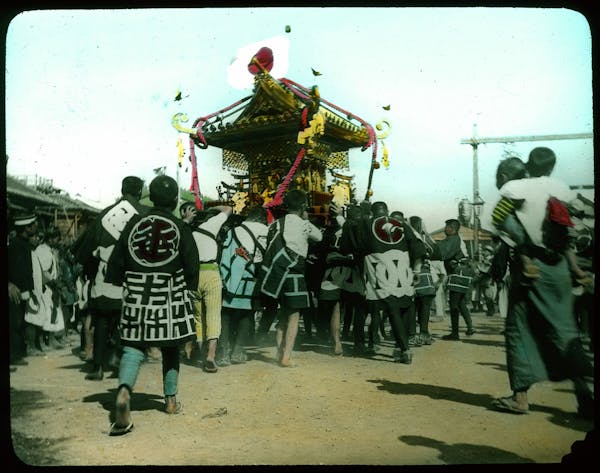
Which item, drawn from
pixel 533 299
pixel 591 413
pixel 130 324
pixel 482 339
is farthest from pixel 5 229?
pixel 482 339

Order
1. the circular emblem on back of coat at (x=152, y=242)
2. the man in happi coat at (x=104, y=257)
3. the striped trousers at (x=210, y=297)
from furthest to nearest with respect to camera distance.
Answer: the striped trousers at (x=210, y=297)
the man in happi coat at (x=104, y=257)
the circular emblem on back of coat at (x=152, y=242)

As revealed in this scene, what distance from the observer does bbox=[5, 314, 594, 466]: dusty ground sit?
3.13 m

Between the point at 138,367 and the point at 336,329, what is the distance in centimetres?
263

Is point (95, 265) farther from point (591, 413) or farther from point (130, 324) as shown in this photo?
point (591, 413)

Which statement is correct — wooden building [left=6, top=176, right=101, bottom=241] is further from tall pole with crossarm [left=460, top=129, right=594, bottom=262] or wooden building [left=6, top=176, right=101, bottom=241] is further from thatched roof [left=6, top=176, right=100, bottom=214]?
tall pole with crossarm [left=460, top=129, right=594, bottom=262]

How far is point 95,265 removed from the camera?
430 centimetres

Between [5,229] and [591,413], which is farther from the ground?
[5,229]

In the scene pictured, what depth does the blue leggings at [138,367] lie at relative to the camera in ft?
11.1

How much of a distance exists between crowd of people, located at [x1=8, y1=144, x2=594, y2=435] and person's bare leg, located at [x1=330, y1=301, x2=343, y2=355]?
0.05 ft

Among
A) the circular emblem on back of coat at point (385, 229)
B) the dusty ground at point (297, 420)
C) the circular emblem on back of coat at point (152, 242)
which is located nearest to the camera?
the dusty ground at point (297, 420)

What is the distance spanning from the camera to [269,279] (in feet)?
16.5

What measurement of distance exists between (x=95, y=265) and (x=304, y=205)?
1.90 metres

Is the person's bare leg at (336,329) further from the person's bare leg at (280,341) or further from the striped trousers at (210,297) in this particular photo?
the striped trousers at (210,297)

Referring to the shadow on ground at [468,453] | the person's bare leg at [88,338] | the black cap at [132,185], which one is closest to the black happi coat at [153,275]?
the black cap at [132,185]
